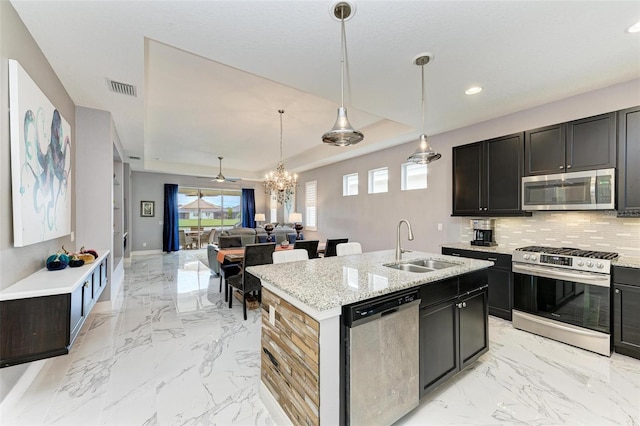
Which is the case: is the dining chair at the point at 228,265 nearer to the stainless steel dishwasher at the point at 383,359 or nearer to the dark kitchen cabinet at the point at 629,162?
the stainless steel dishwasher at the point at 383,359

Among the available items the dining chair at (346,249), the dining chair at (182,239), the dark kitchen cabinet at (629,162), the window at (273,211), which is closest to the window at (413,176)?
the dining chair at (346,249)

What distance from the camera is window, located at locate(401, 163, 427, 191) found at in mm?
4906

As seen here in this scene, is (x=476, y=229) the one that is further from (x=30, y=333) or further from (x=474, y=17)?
(x=30, y=333)

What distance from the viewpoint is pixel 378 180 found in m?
5.94

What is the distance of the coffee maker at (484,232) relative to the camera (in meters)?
3.91

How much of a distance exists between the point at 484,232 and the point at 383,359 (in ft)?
10.4

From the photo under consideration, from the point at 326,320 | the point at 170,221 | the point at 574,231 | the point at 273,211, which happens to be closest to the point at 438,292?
the point at 326,320

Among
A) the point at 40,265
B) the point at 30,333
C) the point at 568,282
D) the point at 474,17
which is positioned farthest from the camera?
the point at 568,282

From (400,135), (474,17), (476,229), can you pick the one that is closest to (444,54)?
(474,17)

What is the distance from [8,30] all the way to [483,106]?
457 centimetres

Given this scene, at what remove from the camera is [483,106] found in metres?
3.49

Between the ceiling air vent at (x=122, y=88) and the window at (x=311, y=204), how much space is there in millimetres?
5349

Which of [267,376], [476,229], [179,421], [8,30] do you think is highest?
[8,30]

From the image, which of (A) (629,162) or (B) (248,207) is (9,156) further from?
(B) (248,207)
